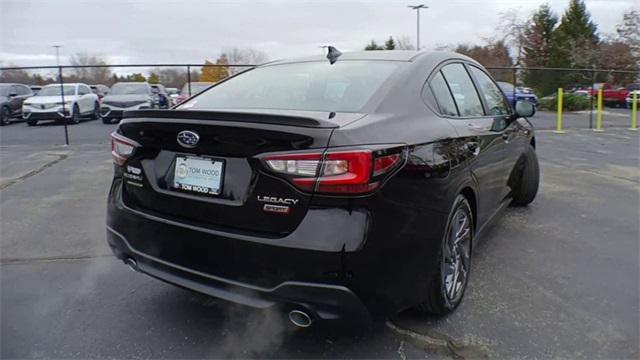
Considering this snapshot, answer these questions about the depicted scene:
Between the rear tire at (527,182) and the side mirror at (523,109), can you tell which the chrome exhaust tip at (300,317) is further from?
the rear tire at (527,182)

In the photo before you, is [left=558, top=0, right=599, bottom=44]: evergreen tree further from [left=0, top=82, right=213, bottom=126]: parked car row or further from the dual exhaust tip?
the dual exhaust tip

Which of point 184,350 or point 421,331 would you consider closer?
point 184,350

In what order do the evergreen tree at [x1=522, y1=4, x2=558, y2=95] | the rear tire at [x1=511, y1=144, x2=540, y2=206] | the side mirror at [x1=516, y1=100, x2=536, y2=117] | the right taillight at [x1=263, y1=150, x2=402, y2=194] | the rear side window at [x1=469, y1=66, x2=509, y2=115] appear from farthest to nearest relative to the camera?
1. the evergreen tree at [x1=522, y1=4, x2=558, y2=95]
2. the rear tire at [x1=511, y1=144, x2=540, y2=206]
3. the side mirror at [x1=516, y1=100, x2=536, y2=117]
4. the rear side window at [x1=469, y1=66, x2=509, y2=115]
5. the right taillight at [x1=263, y1=150, x2=402, y2=194]

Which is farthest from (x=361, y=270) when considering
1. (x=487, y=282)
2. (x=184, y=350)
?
(x=487, y=282)

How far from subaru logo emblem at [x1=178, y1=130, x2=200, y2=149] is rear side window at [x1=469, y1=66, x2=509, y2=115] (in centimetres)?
237

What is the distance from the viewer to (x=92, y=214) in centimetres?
517

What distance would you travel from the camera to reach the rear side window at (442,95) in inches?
117

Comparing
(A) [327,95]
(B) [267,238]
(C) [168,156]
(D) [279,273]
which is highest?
(A) [327,95]

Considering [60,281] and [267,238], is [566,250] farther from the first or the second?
[60,281]

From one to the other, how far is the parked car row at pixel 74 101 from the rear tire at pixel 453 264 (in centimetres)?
1418

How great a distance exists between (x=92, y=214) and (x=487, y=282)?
12.8ft

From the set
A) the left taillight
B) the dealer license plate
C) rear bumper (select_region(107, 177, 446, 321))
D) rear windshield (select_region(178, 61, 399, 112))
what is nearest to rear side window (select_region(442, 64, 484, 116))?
rear windshield (select_region(178, 61, 399, 112))

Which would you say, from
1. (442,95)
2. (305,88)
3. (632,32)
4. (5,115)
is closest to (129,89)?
(5,115)

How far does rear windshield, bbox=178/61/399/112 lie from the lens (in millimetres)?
2750
